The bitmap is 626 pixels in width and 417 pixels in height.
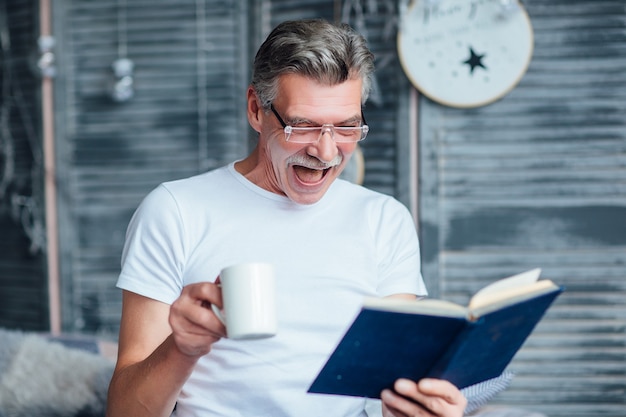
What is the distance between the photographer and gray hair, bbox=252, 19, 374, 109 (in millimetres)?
1301

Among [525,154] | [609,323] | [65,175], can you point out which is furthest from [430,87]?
[65,175]

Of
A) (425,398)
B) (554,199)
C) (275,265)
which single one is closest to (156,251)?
(275,265)

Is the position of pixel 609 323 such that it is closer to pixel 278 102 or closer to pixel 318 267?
pixel 318 267

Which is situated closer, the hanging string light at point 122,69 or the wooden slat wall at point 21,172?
the hanging string light at point 122,69

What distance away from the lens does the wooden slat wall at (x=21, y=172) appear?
2670 mm

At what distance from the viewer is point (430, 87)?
2.37 m

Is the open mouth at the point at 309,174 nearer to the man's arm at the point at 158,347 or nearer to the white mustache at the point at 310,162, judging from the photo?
the white mustache at the point at 310,162

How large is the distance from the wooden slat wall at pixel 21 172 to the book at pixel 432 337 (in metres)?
1.94

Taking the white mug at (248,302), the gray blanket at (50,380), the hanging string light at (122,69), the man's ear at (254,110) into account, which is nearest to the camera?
the white mug at (248,302)

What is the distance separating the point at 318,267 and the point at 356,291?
0.31ft

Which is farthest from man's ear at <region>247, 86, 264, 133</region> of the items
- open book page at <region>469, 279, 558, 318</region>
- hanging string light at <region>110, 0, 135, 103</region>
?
hanging string light at <region>110, 0, 135, 103</region>

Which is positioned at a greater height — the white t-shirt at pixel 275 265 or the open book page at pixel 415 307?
the open book page at pixel 415 307

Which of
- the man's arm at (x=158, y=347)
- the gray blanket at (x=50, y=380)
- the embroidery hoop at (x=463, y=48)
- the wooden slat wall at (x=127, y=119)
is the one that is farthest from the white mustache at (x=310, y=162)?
the wooden slat wall at (x=127, y=119)

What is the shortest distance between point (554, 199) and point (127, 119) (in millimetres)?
1504
